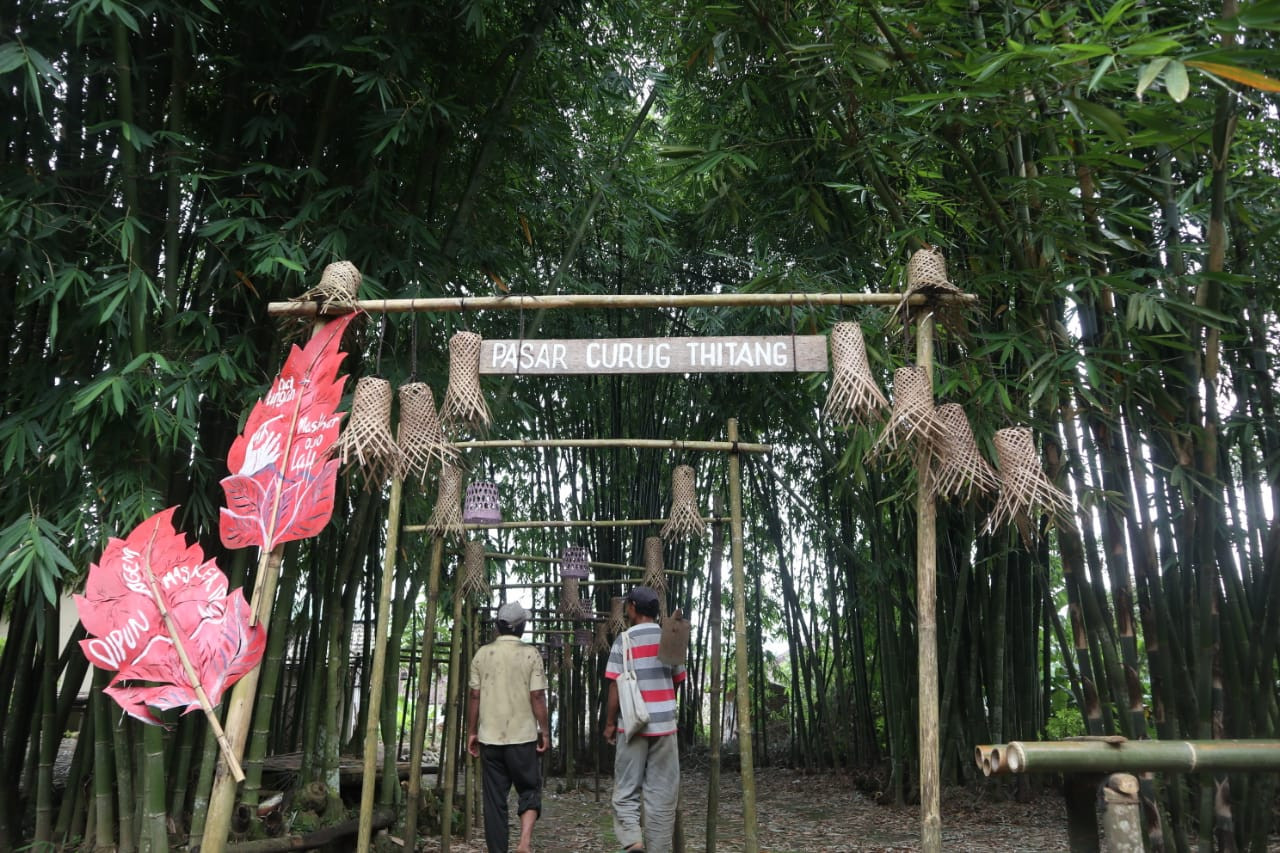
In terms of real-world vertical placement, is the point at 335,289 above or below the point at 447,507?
above

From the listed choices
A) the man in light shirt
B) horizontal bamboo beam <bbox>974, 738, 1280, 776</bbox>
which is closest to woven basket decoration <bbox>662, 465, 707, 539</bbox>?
the man in light shirt

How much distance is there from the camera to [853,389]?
2277 millimetres

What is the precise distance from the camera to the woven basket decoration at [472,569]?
423cm

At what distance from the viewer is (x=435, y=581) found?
3908mm

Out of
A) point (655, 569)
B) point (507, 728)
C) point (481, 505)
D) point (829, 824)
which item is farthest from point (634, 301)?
point (829, 824)

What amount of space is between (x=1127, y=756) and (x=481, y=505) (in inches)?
111

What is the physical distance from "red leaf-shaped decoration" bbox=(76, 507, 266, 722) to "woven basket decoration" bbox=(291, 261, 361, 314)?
70 centimetres

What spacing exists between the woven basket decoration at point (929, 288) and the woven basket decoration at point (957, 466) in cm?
28

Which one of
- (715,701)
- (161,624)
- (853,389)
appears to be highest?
(853,389)

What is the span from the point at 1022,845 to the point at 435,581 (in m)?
3.01

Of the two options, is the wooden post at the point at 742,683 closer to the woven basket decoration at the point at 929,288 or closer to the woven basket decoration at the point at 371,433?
the woven basket decoration at the point at 929,288

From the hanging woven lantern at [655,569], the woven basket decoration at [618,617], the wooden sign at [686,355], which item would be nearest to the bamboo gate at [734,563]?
the wooden sign at [686,355]

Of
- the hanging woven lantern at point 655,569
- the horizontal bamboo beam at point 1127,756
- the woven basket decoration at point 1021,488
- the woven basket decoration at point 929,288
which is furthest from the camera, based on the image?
the hanging woven lantern at point 655,569

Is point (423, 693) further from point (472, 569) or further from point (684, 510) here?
point (684, 510)
